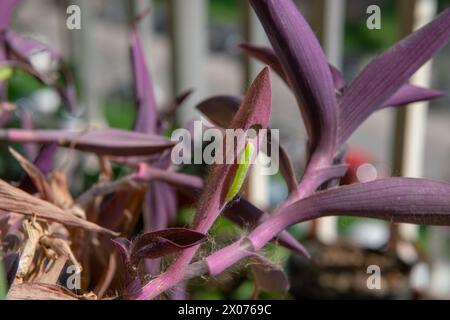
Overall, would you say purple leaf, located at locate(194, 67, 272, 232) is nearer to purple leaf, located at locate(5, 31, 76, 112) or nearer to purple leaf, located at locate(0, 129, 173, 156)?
purple leaf, located at locate(0, 129, 173, 156)

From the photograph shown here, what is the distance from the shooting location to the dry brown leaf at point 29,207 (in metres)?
0.23

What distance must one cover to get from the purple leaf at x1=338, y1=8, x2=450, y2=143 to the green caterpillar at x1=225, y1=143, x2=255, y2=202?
7cm

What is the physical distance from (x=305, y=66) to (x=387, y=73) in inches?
1.7

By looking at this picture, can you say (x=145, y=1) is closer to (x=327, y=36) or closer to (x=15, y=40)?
(x=327, y=36)

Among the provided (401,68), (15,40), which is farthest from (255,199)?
(401,68)

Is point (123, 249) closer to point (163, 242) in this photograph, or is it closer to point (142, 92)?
point (163, 242)

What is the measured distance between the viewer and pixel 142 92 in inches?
15.2

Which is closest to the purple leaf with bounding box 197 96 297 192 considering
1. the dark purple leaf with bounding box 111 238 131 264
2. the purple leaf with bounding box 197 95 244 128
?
the purple leaf with bounding box 197 95 244 128

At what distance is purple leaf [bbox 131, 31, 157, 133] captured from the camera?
14.9 inches

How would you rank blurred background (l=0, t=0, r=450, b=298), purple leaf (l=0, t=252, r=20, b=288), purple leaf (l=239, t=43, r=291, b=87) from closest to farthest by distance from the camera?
purple leaf (l=0, t=252, r=20, b=288) → purple leaf (l=239, t=43, r=291, b=87) → blurred background (l=0, t=0, r=450, b=298)

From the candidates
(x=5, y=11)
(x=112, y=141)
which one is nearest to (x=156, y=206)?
(x=112, y=141)

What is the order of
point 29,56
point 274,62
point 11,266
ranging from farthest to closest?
1. point 29,56
2. point 274,62
3. point 11,266

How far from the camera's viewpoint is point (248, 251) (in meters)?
0.22

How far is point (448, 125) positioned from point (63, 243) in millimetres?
4292
